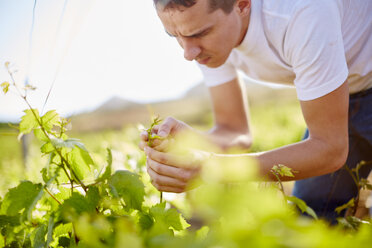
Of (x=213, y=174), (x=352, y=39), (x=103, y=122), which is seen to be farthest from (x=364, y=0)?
(x=103, y=122)

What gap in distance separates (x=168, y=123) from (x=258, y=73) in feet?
2.82

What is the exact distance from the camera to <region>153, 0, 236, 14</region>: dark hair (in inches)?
54.9

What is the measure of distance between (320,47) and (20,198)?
1208mm

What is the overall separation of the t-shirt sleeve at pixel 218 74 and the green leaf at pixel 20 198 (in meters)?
1.61

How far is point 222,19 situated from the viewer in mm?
1495

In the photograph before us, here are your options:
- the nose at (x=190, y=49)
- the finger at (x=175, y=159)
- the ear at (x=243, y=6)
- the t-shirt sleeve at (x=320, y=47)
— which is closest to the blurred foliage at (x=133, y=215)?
the finger at (x=175, y=159)

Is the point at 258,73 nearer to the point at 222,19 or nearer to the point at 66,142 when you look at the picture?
the point at 222,19

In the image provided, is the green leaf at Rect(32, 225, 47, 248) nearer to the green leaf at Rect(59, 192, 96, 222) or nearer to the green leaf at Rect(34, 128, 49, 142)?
the green leaf at Rect(59, 192, 96, 222)

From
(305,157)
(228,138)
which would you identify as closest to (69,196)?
(305,157)

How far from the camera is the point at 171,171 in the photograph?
4.00 ft

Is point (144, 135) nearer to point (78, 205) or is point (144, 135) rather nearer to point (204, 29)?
point (78, 205)

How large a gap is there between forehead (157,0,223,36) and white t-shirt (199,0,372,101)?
0.29m

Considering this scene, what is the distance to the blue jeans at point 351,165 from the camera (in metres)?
1.99

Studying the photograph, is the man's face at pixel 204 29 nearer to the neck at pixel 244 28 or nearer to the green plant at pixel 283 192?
the neck at pixel 244 28
